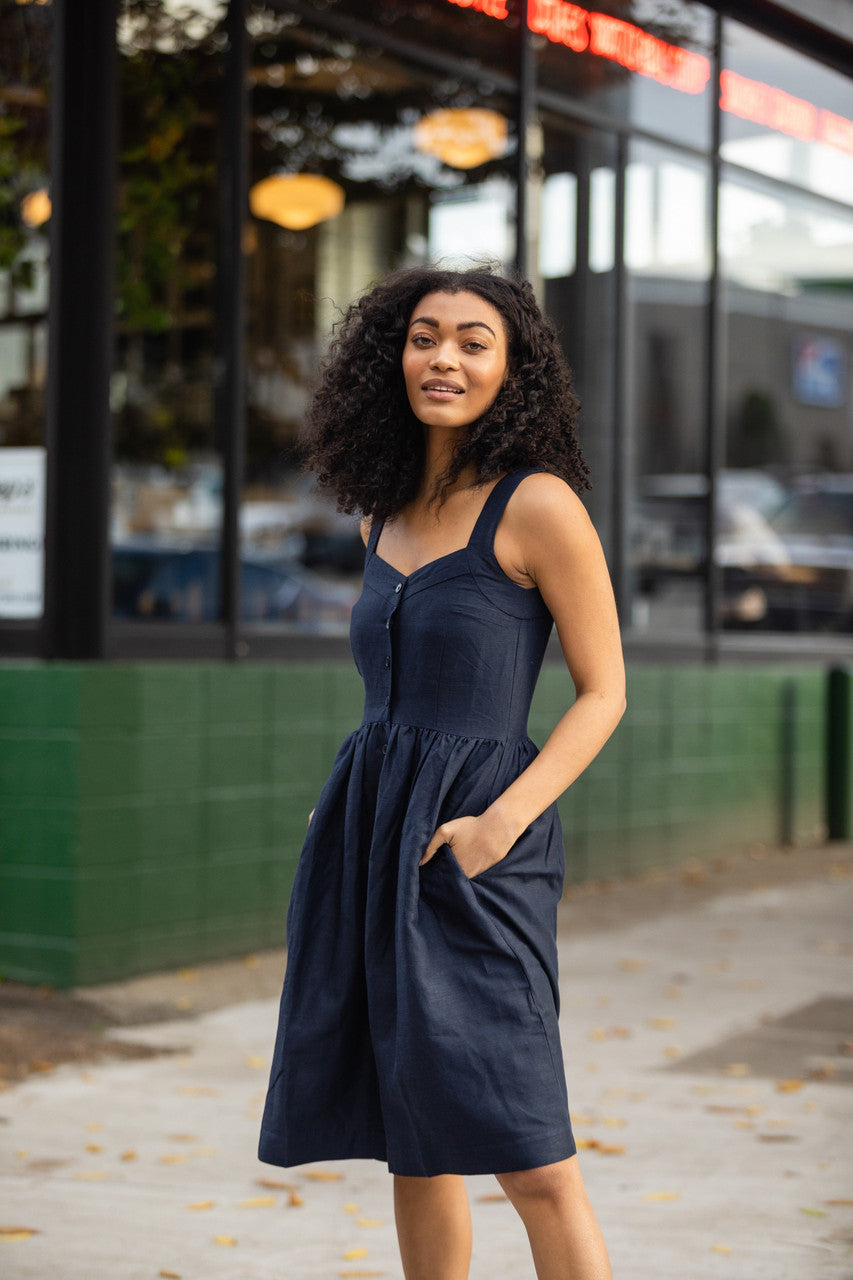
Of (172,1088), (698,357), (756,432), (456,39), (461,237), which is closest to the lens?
(172,1088)

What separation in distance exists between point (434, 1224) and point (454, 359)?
4.70 ft

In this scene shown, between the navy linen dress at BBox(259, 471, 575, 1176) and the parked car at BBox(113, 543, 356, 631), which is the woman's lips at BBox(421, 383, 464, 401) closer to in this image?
the navy linen dress at BBox(259, 471, 575, 1176)

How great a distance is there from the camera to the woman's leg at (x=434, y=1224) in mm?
2811

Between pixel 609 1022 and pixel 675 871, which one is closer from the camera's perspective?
pixel 609 1022

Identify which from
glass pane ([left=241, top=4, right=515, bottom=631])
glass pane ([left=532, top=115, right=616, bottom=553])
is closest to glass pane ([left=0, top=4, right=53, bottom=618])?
glass pane ([left=241, top=4, right=515, bottom=631])

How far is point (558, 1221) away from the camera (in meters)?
2.59

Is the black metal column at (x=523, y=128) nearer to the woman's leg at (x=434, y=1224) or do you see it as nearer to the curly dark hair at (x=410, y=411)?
the curly dark hair at (x=410, y=411)

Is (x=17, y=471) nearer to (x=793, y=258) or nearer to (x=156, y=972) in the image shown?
(x=156, y=972)

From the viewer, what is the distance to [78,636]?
6.80m

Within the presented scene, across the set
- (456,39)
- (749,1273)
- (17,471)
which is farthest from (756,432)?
(749,1273)

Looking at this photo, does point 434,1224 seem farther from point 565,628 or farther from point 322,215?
point 322,215

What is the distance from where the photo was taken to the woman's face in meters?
2.76

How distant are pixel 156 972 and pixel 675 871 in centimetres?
455

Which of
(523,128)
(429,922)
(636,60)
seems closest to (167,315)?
(523,128)
